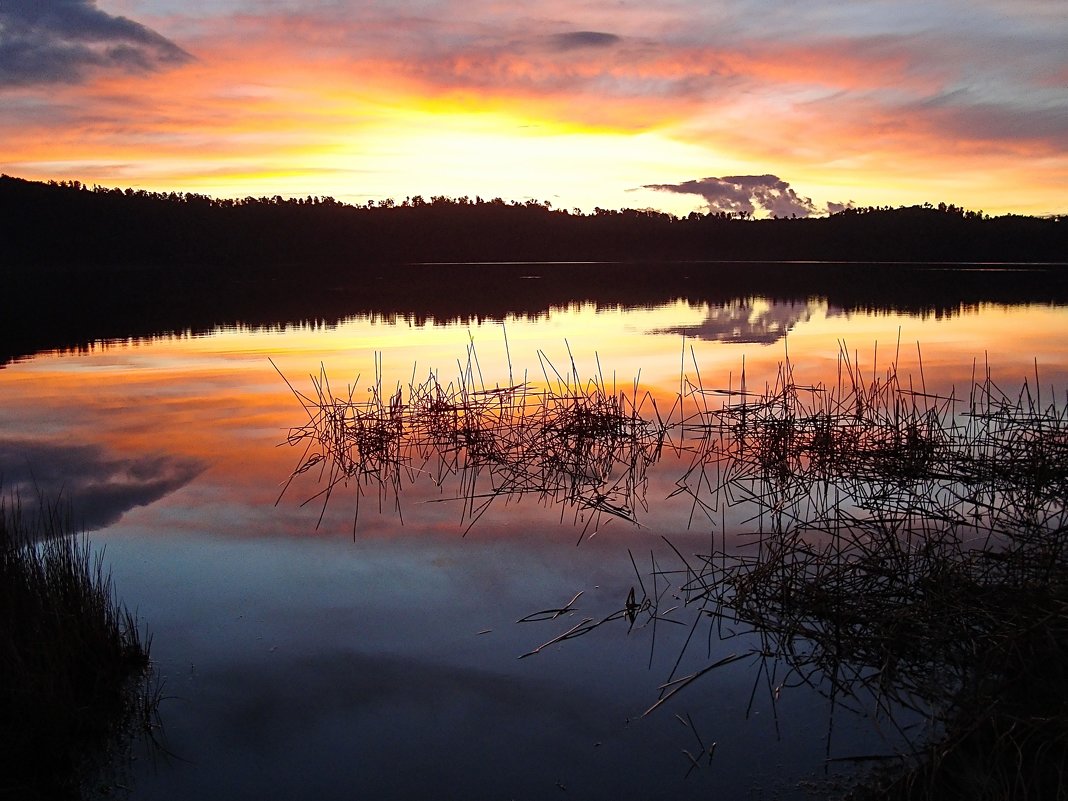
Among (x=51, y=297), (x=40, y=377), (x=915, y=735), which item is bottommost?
(x=915, y=735)

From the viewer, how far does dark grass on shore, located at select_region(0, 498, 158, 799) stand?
3951 millimetres

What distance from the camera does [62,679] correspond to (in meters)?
4.33

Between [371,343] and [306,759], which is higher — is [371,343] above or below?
above

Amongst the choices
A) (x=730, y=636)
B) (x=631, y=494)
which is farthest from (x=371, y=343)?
(x=730, y=636)

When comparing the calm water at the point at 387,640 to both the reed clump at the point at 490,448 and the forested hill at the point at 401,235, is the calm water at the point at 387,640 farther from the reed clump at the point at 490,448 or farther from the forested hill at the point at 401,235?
the forested hill at the point at 401,235

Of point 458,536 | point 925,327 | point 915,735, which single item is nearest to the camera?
point 915,735

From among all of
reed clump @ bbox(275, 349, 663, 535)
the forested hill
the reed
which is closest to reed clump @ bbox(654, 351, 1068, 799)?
the reed

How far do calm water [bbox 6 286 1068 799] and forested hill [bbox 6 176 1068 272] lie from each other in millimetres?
75069

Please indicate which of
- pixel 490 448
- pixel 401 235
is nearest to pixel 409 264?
pixel 401 235

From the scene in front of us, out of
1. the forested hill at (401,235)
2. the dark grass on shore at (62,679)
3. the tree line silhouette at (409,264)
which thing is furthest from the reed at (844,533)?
the forested hill at (401,235)

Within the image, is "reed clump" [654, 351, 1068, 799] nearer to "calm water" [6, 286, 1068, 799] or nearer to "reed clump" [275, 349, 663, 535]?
"calm water" [6, 286, 1068, 799]

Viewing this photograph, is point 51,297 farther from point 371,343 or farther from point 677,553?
point 677,553

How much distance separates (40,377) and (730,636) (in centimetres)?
1649

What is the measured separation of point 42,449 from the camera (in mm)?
11117
